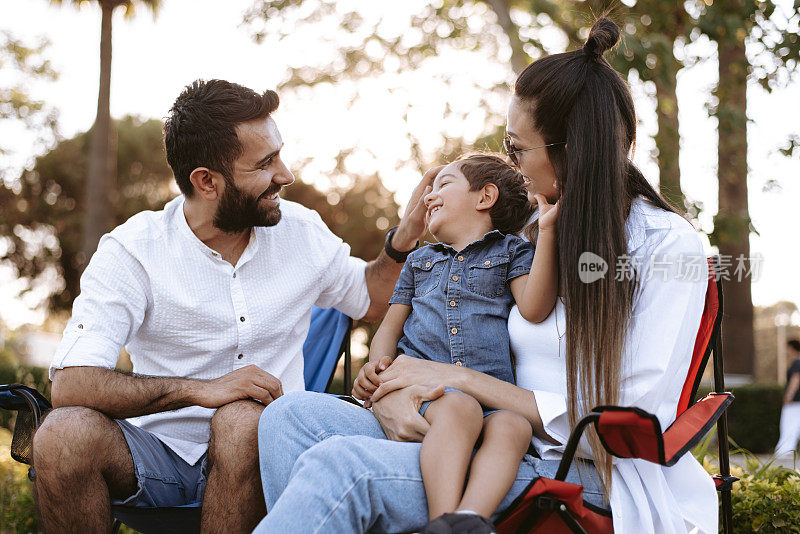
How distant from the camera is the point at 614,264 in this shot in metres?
1.82

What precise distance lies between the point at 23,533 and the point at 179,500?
5.88 feet

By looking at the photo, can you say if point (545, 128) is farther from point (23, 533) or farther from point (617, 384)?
point (23, 533)

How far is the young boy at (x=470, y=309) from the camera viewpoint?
164cm

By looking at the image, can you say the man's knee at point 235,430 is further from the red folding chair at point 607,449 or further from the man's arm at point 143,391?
the red folding chair at point 607,449

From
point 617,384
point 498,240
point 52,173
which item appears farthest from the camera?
point 52,173

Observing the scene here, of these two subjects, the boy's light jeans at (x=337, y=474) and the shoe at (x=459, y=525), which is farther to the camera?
the boy's light jeans at (x=337, y=474)

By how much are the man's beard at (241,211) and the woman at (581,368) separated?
85 cm

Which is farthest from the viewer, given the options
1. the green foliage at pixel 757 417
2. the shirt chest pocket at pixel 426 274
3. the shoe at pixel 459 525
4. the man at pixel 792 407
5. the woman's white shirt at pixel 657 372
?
the green foliage at pixel 757 417

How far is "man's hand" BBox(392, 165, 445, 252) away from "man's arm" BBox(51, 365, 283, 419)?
2.54 ft

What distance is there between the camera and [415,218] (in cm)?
263

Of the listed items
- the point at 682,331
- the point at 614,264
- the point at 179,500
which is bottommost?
the point at 179,500

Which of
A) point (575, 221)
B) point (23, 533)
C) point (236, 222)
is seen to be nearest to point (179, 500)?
point (236, 222)

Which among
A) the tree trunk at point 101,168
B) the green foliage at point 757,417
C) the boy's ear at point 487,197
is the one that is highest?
the tree trunk at point 101,168

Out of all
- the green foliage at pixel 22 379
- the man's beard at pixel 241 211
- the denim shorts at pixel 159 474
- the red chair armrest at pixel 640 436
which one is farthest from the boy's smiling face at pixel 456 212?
the green foliage at pixel 22 379
